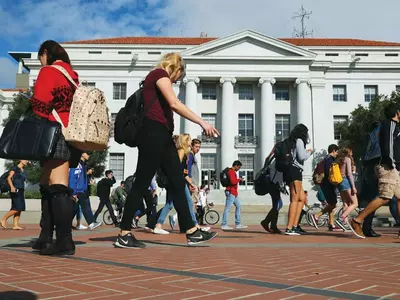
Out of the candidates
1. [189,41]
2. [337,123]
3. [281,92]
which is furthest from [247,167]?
[189,41]

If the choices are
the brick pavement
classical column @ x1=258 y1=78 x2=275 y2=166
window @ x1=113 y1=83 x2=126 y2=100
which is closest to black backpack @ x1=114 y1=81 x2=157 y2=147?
the brick pavement

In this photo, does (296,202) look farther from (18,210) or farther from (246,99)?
(246,99)

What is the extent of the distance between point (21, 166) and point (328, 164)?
7.67 metres

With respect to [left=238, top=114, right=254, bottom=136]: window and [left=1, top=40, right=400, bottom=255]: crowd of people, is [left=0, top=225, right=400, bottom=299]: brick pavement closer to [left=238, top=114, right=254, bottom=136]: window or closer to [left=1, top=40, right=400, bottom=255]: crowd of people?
[left=1, top=40, right=400, bottom=255]: crowd of people

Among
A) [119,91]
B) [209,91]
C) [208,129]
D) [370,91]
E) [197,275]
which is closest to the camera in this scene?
[197,275]

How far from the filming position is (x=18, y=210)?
9.92m

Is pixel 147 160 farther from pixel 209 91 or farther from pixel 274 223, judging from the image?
pixel 209 91

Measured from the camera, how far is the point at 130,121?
4664 millimetres

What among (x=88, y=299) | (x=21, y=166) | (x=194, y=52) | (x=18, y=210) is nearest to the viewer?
(x=88, y=299)

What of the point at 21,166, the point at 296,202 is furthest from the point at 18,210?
the point at 296,202

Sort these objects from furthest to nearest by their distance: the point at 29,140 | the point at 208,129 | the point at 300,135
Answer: the point at 300,135 → the point at 208,129 → the point at 29,140

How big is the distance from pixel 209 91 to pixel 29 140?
147ft

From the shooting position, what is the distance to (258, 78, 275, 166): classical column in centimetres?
4462

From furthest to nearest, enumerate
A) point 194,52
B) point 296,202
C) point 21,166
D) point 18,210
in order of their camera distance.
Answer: point 194,52
point 21,166
point 18,210
point 296,202
